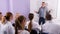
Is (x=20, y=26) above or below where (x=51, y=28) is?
above

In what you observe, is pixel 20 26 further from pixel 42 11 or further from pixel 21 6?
pixel 21 6

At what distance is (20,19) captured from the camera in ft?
7.36

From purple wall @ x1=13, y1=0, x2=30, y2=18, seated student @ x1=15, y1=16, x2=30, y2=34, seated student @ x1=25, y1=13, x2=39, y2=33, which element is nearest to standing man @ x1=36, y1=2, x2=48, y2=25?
purple wall @ x1=13, y1=0, x2=30, y2=18

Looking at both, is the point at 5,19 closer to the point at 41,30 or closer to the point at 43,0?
the point at 41,30

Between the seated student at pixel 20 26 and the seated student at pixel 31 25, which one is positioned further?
the seated student at pixel 31 25

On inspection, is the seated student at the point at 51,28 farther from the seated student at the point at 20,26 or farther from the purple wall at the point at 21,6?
the purple wall at the point at 21,6

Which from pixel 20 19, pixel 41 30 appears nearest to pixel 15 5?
pixel 41 30

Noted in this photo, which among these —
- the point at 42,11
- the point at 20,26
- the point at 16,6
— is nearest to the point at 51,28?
the point at 20,26

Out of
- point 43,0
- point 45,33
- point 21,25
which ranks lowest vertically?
point 45,33

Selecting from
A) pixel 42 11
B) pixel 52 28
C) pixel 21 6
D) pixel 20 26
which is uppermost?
pixel 21 6

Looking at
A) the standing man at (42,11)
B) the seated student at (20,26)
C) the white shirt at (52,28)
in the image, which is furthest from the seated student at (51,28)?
the standing man at (42,11)

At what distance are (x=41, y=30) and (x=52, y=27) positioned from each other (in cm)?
36

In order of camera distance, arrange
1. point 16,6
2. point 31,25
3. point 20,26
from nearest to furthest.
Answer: point 20,26 → point 31,25 → point 16,6

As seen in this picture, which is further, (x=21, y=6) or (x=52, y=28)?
(x=21, y=6)
